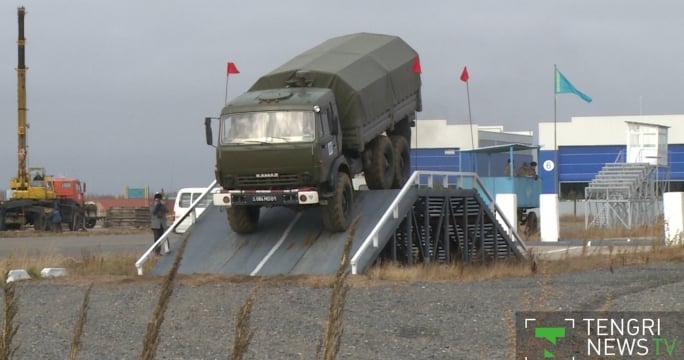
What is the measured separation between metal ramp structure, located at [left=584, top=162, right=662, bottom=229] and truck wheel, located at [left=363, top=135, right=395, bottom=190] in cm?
2117

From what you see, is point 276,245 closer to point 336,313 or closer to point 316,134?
point 316,134

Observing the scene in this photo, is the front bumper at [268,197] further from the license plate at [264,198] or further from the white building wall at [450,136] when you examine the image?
A: the white building wall at [450,136]

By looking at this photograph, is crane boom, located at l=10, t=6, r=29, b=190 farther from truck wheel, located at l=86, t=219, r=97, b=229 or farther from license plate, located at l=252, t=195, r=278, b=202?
license plate, located at l=252, t=195, r=278, b=202

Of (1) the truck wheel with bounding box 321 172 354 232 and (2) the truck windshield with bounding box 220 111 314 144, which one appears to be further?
(1) the truck wheel with bounding box 321 172 354 232

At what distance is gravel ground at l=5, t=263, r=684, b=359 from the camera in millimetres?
11203

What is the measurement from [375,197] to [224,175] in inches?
116

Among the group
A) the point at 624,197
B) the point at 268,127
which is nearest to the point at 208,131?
the point at 268,127

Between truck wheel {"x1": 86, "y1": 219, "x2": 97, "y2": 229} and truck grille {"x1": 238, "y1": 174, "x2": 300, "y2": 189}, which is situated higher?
truck grille {"x1": 238, "y1": 174, "x2": 300, "y2": 189}

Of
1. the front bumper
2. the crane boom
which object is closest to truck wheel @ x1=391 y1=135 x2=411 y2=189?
the front bumper

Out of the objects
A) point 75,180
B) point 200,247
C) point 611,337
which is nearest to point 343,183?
point 200,247

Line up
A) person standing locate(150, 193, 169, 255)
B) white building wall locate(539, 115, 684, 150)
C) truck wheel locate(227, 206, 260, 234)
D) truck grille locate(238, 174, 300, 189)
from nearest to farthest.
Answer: truck grille locate(238, 174, 300, 189) → truck wheel locate(227, 206, 260, 234) → person standing locate(150, 193, 169, 255) → white building wall locate(539, 115, 684, 150)

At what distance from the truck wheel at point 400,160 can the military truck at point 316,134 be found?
0.07 feet

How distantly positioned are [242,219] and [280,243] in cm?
89

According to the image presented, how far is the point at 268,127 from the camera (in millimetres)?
18984
